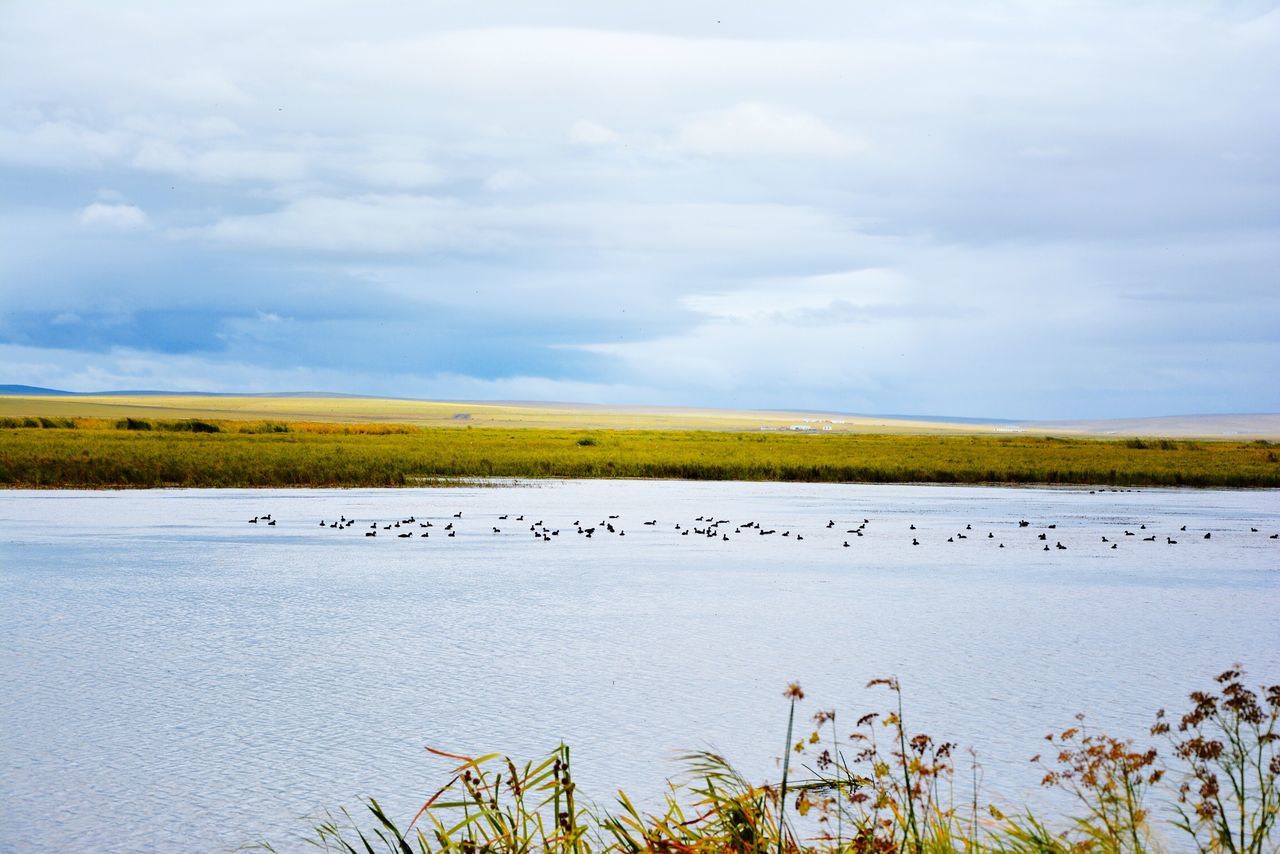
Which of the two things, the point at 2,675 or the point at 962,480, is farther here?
the point at 962,480

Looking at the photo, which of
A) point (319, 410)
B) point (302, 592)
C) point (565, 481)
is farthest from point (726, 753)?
point (319, 410)

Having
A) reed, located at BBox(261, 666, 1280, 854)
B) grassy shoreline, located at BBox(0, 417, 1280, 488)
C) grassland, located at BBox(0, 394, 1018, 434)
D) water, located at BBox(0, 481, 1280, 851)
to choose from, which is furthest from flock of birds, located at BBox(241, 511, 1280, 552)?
grassland, located at BBox(0, 394, 1018, 434)

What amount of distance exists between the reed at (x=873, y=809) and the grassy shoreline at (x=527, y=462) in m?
27.4

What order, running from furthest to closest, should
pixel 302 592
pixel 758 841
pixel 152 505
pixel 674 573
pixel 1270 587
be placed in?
1. pixel 152 505
2. pixel 674 573
3. pixel 1270 587
4. pixel 302 592
5. pixel 758 841

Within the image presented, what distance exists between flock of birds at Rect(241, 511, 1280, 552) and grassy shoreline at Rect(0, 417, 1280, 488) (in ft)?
35.9

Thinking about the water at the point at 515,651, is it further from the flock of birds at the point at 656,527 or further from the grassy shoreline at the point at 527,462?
the grassy shoreline at the point at 527,462

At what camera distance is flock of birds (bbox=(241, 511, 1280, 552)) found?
1956cm

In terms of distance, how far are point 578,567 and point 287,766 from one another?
901cm

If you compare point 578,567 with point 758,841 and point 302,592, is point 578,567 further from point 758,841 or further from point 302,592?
point 758,841

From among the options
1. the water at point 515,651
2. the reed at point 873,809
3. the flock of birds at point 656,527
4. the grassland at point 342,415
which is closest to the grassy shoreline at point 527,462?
the flock of birds at point 656,527

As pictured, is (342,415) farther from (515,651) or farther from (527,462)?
(515,651)

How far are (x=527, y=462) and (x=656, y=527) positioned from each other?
843 inches

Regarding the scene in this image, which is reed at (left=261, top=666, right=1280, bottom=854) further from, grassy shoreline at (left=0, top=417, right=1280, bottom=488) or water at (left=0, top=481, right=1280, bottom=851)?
grassy shoreline at (left=0, top=417, right=1280, bottom=488)

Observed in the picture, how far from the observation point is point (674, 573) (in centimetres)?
1522
